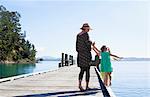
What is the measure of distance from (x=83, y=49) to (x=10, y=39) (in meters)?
96.2

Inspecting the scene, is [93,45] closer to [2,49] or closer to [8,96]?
[8,96]

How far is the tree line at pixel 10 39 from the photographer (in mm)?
104562

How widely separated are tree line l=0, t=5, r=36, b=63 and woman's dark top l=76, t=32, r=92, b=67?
91649 mm

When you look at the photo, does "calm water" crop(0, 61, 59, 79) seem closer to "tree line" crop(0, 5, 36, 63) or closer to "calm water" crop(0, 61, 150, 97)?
"calm water" crop(0, 61, 150, 97)

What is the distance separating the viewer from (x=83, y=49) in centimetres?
1109

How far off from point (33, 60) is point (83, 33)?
12415 centimetres

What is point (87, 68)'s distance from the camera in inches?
444

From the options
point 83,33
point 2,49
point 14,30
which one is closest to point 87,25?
point 83,33

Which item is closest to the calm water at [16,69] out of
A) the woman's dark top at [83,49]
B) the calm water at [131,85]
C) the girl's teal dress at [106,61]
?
the calm water at [131,85]

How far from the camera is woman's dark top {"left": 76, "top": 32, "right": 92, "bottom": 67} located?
436 inches

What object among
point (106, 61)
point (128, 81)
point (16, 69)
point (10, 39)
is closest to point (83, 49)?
point (106, 61)

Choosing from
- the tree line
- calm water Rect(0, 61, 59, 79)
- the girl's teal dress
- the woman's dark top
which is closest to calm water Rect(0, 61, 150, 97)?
calm water Rect(0, 61, 59, 79)

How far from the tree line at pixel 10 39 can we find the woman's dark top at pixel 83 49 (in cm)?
9165

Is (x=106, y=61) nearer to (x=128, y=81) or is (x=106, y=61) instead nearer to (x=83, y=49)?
(x=83, y=49)
